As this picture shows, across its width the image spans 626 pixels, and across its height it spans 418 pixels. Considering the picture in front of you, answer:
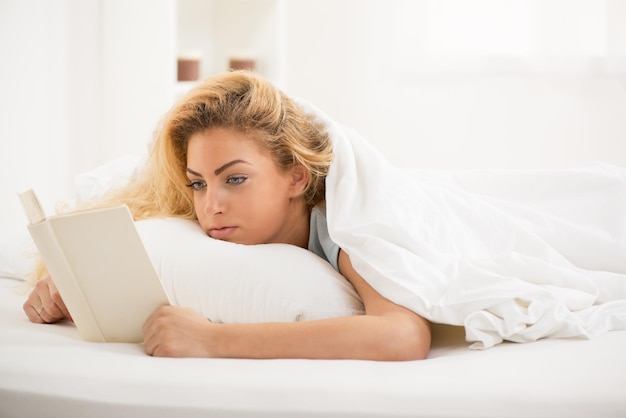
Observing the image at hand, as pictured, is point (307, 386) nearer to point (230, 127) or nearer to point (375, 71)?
point (230, 127)

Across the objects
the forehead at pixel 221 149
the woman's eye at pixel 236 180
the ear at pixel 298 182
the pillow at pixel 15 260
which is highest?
the forehead at pixel 221 149

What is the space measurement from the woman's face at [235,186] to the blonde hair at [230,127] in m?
0.03

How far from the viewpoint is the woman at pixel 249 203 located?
3.37 feet

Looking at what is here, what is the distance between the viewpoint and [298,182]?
142 cm

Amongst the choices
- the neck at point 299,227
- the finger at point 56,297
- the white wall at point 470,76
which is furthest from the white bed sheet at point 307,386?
the white wall at point 470,76

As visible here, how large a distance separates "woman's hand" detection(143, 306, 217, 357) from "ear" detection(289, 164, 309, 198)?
0.41 m

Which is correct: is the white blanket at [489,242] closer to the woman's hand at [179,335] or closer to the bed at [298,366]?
Result: the bed at [298,366]

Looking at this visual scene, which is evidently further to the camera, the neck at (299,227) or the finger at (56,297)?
the neck at (299,227)

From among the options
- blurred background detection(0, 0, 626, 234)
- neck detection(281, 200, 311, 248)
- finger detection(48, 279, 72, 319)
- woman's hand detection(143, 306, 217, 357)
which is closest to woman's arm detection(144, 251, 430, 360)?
woman's hand detection(143, 306, 217, 357)

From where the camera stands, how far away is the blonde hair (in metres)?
1.34

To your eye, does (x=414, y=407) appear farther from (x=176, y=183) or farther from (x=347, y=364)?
(x=176, y=183)

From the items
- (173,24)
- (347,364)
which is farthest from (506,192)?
(173,24)

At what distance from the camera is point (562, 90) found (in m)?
3.24

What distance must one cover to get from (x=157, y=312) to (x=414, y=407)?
396 millimetres
